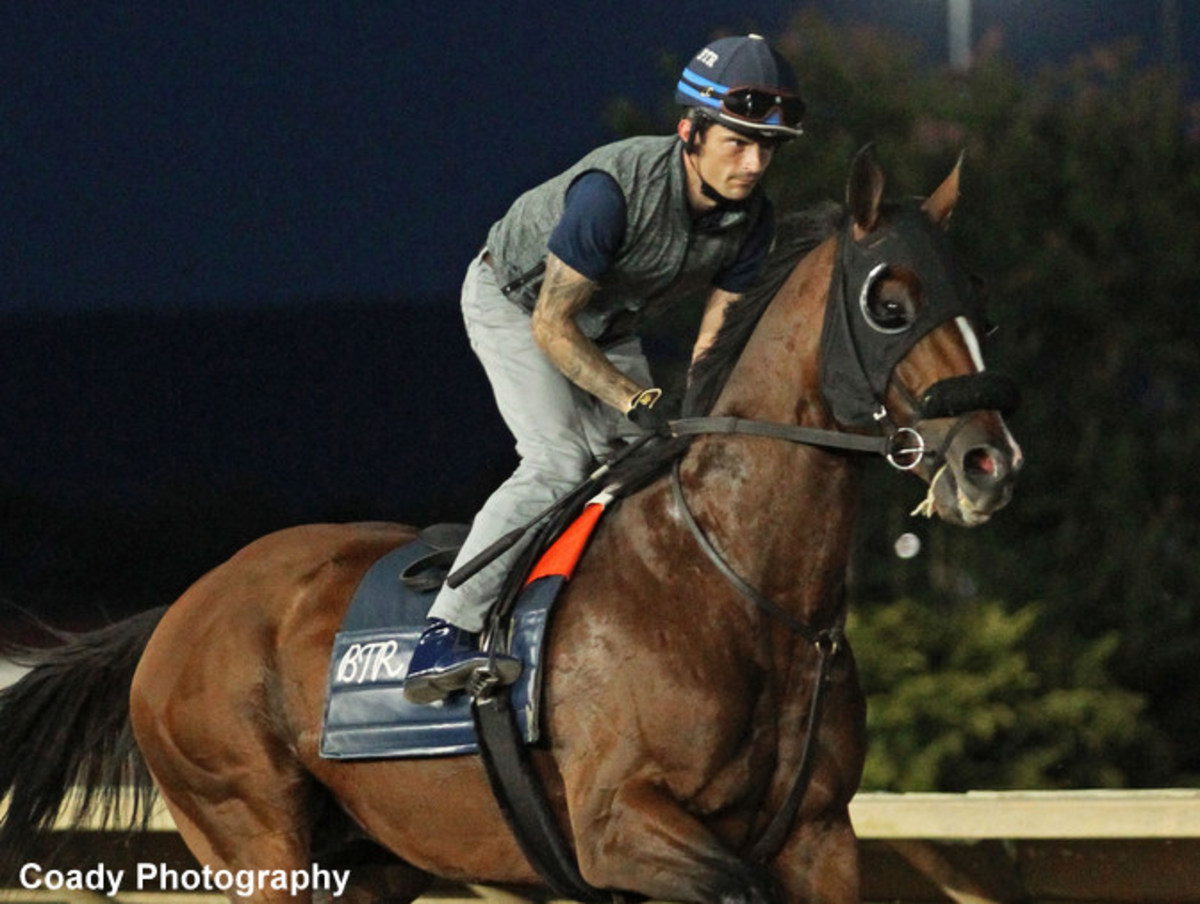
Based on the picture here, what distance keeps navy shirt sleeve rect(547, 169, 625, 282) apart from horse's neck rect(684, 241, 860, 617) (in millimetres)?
318

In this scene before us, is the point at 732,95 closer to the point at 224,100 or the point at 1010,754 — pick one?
the point at 1010,754

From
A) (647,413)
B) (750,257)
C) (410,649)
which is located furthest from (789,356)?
(410,649)

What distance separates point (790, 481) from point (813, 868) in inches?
26.4

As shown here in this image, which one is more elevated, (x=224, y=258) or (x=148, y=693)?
(x=148, y=693)

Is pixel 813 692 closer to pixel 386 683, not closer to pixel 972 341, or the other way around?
pixel 972 341

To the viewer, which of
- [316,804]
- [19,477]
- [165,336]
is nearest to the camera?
[316,804]

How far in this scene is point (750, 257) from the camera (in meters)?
4.09

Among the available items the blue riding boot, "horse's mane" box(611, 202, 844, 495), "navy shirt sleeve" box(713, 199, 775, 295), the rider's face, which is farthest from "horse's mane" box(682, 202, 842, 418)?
the blue riding boot

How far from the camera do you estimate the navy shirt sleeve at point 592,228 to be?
376 cm

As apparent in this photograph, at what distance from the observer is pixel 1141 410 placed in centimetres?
648

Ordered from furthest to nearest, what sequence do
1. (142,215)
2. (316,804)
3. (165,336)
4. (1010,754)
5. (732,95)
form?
1. (142,215)
2. (165,336)
3. (1010,754)
4. (316,804)
5. (732,95)

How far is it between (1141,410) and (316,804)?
3.13 metres

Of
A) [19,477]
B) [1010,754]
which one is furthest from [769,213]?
[19,477]

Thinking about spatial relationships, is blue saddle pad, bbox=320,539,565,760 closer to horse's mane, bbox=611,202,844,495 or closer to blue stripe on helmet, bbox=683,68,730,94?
horse's mane, bbox=611,202,844,495
